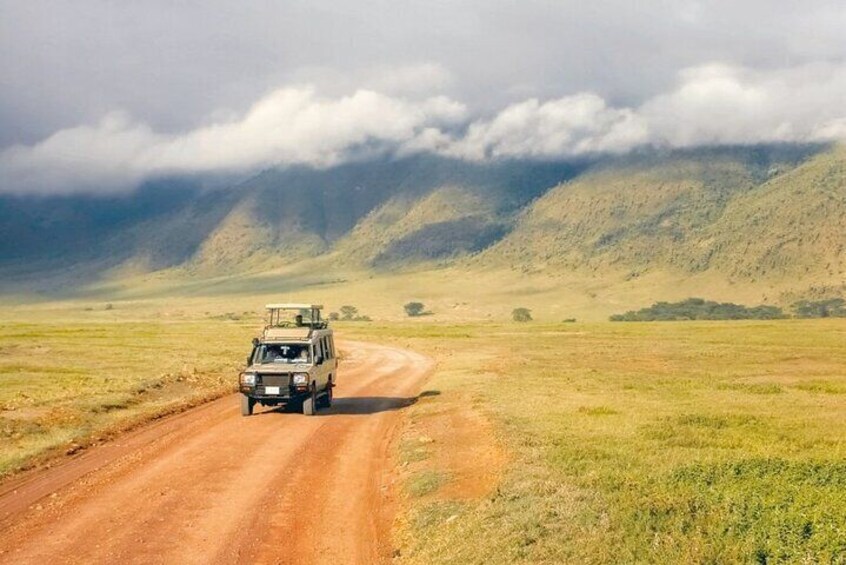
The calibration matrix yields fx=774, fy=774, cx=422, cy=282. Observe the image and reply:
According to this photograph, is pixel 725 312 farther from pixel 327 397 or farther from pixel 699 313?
pixel 327 397

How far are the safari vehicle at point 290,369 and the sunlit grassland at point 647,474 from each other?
13.9 ft

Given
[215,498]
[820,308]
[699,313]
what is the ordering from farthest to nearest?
[820,308] < [699,313] < [215,498]

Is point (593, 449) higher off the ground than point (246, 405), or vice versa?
point (246, 405)

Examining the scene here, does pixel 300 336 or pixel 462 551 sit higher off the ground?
pixel 300 336

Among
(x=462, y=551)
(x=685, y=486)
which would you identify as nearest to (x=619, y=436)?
(x=685, y=486)

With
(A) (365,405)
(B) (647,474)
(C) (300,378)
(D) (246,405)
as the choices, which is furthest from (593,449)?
(A) (365,405)

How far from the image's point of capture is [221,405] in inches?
1377

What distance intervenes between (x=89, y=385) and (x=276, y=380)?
18414 millimetres

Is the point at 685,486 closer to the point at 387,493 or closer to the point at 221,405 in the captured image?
the point at 387,493

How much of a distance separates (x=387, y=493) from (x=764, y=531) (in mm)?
8424

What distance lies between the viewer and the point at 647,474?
17750 mm

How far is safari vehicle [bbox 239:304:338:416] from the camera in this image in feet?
98.5

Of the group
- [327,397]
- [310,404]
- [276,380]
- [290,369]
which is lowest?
[327,397]

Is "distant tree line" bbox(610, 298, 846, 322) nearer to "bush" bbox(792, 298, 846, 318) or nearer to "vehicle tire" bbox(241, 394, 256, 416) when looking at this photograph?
"bush" bbox(792, 298, 846, 318)
